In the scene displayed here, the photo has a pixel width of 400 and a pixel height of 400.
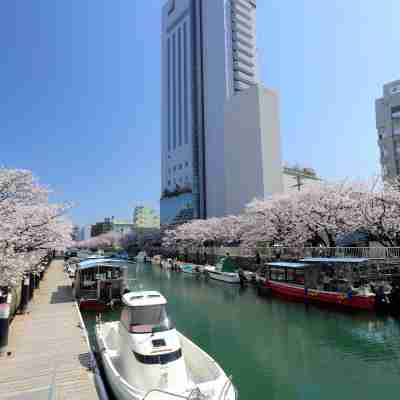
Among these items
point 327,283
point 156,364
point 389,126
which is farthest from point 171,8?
A: point 156,364

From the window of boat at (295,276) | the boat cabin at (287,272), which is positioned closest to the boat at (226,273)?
the boat cabin at (287,272)

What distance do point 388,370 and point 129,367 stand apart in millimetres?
11411

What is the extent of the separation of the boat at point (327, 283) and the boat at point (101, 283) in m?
16.3

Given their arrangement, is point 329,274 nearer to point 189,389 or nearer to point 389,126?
point 189,389

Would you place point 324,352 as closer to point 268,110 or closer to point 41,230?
point 41,230

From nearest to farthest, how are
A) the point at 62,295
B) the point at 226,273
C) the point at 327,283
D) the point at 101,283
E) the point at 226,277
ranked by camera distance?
the point at 101,283 → the point at 62,295 → the point at 327,283 → the point at 226,277 → the point at 226,273

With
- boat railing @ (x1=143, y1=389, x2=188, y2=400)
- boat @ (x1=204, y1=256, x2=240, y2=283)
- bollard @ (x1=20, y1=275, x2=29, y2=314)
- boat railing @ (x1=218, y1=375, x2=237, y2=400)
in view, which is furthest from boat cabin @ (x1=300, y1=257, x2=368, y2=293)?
bollard @ (x1=20, y1=275, x2=29, y2=314)

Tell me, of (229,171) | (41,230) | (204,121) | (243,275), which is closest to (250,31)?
(204,121)

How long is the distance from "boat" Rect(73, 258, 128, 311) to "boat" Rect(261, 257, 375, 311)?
16273 mm

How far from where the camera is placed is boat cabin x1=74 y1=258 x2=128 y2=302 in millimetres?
25281

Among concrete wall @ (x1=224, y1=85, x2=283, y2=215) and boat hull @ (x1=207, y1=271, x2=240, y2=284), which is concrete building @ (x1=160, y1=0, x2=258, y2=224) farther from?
boat hull @ (x1=207, y1=271, x2=240, y2=284)

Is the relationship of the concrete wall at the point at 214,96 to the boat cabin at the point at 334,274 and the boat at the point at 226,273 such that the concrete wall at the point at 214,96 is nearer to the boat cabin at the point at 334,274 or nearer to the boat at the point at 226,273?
the boat at the point at 226,273

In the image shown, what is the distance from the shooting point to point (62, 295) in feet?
88.2

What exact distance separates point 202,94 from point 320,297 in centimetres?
9230
